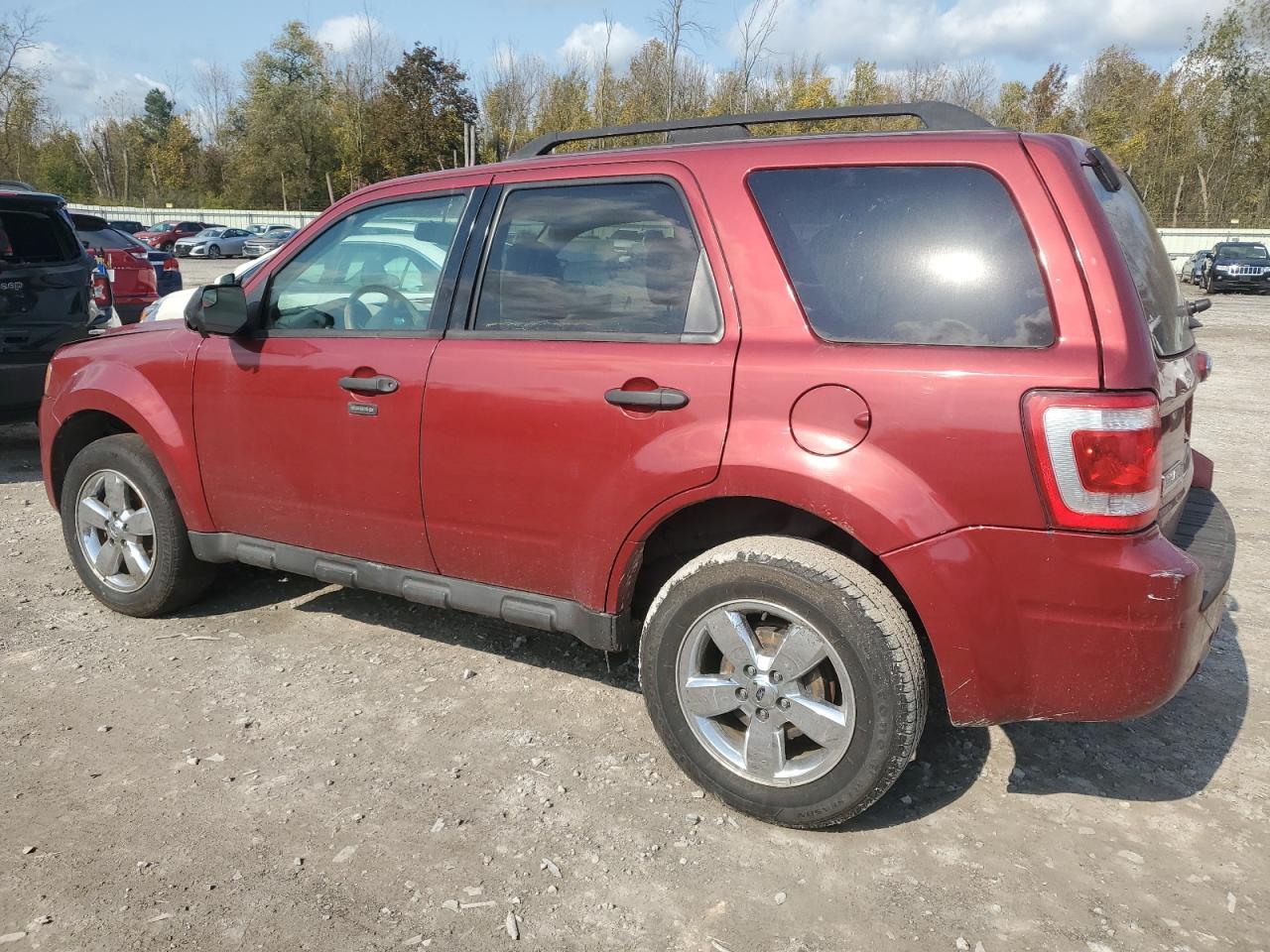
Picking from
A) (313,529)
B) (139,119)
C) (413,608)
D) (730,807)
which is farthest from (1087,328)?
(139,119)

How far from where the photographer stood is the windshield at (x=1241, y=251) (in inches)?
1155

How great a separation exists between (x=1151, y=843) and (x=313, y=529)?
3004 millimetres

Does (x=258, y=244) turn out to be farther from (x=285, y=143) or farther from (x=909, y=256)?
(x=909, y=256)

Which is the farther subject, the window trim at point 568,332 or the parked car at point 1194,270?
the parked car at point 1194,270

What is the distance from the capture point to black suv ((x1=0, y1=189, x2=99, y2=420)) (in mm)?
7062

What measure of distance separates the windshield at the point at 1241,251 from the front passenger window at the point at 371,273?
3174 cm

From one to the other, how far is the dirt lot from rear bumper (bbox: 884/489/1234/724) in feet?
1.67

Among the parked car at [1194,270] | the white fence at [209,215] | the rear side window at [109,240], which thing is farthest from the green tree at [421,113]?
the rear side window at [109,240]

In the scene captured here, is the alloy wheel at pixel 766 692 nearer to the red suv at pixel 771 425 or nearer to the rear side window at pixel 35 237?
the red suv at pixel 771 425

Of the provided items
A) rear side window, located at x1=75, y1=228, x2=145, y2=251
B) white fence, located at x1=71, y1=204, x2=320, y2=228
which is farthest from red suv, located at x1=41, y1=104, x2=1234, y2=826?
white fence, located at x1=71, y1=204, x2=320, y2=228

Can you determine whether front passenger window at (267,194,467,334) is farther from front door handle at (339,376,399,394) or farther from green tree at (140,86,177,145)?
green tree at (140,86,177,145)

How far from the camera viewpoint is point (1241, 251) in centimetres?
2950

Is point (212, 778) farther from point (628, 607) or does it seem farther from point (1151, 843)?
point (1151, 843)

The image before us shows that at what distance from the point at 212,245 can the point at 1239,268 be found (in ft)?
118
